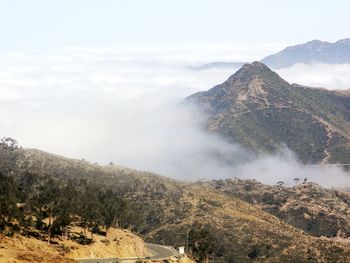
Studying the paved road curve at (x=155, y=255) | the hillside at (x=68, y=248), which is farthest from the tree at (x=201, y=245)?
the hillside at (x=68, y=248)

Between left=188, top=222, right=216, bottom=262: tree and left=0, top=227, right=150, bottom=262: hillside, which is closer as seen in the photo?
left=0, top=227, right=150, bottom=262: hillside

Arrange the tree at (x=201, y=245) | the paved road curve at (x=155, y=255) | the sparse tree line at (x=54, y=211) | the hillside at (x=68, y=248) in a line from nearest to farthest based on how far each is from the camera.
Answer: the hillside at (x=68, y=248) → the paved road curve at (x=155, y=255) → the sparse tree line at (x=54, y=211) → the tree at (x=201, y=245)

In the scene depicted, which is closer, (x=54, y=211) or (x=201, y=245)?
(x=54, y=211)

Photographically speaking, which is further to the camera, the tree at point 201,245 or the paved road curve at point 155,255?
the tree at point 201,245

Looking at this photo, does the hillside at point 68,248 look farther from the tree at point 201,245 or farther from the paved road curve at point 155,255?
the tree at point 201,245

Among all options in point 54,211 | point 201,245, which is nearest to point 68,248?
point 54,211

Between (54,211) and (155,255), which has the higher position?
(54,211)

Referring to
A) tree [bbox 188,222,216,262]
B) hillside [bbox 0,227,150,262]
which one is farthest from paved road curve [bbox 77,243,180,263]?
tree [bbox 188,222,216,262]

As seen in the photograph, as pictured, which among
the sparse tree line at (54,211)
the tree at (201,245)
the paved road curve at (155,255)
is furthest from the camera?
the tree at (201,245)

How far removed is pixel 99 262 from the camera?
9731 centimetres

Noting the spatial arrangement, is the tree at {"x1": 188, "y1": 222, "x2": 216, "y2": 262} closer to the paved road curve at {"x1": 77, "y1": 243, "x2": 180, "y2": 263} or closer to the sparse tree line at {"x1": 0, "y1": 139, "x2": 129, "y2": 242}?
the paved road curve at {"x1": 77, "y1": 243, "x2": 180, "y2": 263}

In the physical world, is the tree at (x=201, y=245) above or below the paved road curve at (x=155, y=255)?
below

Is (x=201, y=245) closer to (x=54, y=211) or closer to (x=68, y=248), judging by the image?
(x=54, y=211)

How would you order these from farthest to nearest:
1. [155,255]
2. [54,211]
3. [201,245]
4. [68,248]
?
1. [201,245]
2. [155,255]
3. [54,211]
4. [68,248]
